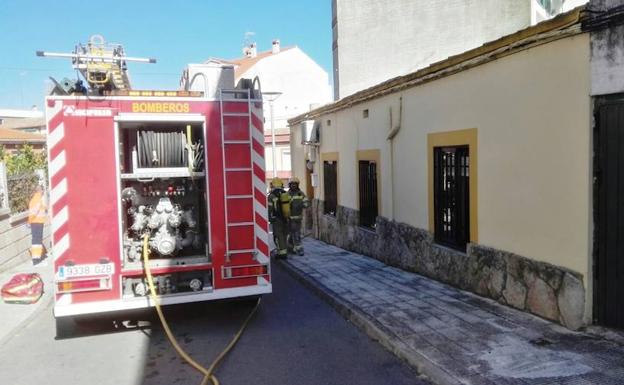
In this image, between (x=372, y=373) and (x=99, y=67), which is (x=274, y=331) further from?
(x=99, y=67)

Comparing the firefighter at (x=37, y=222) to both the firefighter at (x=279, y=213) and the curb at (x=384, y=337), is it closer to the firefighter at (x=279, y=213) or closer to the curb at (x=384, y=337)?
the firefighter at (x=279, y=213)

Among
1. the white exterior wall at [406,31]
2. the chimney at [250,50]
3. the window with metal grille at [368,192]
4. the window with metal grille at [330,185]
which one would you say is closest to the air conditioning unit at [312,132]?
the window with metal grille at [330,185]

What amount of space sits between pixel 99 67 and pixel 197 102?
1249mm

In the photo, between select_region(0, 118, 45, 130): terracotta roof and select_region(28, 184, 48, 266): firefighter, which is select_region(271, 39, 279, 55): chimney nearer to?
select_region(0, 118, 45, 130): terracotta roof

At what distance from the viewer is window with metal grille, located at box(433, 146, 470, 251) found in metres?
7.02

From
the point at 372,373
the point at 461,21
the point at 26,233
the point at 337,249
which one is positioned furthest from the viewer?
the point at 461,21

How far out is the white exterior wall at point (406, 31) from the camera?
13.4 meters

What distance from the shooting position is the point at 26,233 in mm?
11234

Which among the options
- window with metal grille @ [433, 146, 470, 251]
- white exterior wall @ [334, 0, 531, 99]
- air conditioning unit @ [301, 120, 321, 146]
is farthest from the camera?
air conditioning unit @ [301, 120, 321, 146]

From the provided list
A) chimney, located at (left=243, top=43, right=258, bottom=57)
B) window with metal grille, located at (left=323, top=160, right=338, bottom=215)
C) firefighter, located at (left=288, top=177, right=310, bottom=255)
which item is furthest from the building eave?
chimney, located at (left=243, top=43, right=258, bottom=57)

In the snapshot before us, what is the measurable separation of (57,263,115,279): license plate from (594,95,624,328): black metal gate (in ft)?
15.9

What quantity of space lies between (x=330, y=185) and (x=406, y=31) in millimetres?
4931

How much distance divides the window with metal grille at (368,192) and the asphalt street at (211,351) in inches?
162

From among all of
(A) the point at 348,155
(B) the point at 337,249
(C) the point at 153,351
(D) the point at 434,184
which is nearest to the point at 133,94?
(C) the point at 153,351
